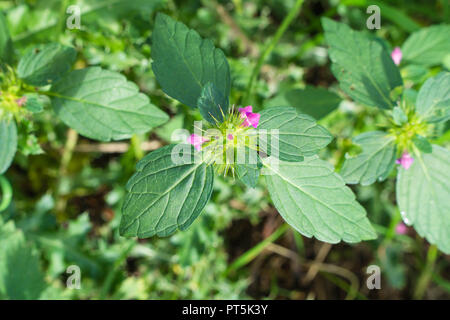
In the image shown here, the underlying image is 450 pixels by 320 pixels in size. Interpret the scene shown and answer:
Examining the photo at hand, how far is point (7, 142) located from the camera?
6.02 feet

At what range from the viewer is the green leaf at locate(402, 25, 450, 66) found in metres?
2.29

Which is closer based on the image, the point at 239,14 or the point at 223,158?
the point at 223,158

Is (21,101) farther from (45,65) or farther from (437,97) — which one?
(437,97)

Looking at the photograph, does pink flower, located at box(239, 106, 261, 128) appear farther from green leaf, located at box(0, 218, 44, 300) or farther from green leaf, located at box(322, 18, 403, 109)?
green leaf, located at box(0, 218, 44, 300)

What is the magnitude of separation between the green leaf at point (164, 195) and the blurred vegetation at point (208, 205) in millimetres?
714

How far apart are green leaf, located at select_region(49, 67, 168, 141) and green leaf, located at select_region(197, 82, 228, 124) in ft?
1.13

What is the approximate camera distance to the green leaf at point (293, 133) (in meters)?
1.54

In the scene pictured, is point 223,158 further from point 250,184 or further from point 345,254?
point 345,254

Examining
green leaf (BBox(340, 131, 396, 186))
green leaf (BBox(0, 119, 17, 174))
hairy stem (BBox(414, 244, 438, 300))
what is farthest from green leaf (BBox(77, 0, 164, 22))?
hairy stem (BBox(414, 244, 438, 300))

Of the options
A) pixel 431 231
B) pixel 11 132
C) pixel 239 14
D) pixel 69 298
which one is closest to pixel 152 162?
pixel 11 132

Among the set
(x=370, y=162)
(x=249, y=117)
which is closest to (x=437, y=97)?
(x=370, y=162)

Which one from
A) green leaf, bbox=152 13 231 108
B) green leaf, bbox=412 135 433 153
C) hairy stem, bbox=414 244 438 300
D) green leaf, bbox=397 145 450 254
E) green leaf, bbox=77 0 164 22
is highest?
green leaf, bbox=77 0 164 22

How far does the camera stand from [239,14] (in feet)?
9.71

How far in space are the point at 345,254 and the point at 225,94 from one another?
2.26 meters
